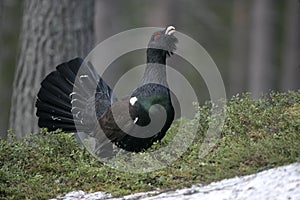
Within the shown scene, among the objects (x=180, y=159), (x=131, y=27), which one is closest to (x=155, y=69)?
(x=180, y=159)

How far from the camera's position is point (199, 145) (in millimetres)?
6160

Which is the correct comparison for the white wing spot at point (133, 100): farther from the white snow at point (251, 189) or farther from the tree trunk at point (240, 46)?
the tree trunk at point (240, 46)

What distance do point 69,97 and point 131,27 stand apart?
50.9ft

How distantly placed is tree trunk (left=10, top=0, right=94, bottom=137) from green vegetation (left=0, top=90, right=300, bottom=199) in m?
2.16

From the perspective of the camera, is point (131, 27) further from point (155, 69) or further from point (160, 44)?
point (155, 69)

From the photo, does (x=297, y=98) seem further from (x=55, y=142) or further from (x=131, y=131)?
(x=55, y=142)

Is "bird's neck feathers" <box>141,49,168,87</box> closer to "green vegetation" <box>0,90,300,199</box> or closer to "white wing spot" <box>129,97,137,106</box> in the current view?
"white wing spot" <box>129,97,137,106</box>

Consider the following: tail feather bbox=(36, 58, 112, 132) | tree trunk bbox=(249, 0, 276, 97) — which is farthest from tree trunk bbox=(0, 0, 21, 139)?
tail feather bbox=(36, 58, 112, 132)

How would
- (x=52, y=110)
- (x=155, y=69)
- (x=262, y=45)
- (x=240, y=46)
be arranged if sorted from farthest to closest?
(x=240, y=46) < (x=262, y=45) < (x=52, y=110) < (x=155, y=69)

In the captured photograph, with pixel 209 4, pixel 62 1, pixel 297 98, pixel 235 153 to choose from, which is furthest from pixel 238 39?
pixel 235 153

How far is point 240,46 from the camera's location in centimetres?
2234

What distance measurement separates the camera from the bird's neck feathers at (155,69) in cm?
645

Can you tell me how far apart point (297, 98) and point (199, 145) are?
1.35 metres

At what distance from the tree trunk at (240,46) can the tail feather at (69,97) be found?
576 inches
